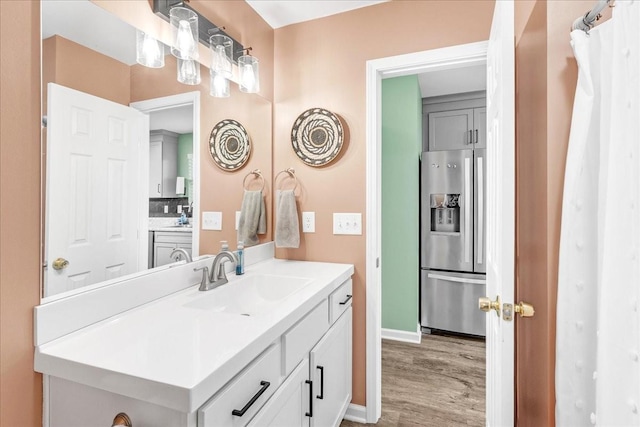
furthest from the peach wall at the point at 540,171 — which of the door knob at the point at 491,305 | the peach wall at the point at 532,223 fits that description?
the door knob at the point at 491,305

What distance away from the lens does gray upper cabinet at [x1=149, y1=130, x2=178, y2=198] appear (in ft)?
4.33

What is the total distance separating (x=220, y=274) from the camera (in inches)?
61.8

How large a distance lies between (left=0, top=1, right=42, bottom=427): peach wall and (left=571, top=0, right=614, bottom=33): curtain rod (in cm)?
149

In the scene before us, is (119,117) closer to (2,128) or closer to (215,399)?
(2,128)

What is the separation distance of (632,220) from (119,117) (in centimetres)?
153

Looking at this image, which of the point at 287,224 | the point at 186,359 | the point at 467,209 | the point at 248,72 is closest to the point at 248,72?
the point at 248,72

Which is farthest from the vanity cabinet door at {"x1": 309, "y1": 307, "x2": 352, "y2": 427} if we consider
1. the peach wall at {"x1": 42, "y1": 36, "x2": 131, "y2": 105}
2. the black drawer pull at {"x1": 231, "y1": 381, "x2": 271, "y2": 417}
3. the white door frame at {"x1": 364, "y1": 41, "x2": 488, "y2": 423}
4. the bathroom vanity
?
the peach wall at {"x1": 42, "y1": 36, "x2": 131, "y2": 105}

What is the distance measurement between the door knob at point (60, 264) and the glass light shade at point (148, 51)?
772mm

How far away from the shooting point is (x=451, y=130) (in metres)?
3.58

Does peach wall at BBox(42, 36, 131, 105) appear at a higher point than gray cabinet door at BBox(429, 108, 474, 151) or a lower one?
lower

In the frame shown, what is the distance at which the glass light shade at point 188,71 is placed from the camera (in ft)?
4.83

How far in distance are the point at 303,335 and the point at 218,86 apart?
4.29 feet

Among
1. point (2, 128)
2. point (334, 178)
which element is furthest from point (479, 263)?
point (2, 128)

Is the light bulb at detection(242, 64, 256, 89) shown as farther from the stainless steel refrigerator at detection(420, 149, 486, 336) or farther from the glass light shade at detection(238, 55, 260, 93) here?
the stainless steel refrigerator at detection(420, 149, 486, 336)
